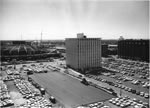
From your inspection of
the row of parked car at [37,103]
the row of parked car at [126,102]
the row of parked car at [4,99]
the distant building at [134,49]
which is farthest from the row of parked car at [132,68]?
the row of parked car at [4,99]

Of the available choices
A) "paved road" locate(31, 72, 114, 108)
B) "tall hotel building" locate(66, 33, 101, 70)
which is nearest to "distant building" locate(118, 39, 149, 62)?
"tall hotel building" locate(66, 33, 101, 70)

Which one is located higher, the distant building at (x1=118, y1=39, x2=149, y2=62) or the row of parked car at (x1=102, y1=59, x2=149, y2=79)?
the distant building at (x1=118, y1=39, x2=149, y2=62)

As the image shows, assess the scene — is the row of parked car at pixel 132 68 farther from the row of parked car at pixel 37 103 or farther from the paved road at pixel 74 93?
the row of parked car at pixel 37 103

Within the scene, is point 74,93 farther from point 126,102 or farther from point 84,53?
point 84,53

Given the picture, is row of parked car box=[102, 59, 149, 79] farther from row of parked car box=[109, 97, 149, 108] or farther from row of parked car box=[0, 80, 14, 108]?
row of parked car box=[0, 80, 14, 108]

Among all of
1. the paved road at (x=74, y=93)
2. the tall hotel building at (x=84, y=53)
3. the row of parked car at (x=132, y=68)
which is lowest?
the paved road at (x=74, y=93)

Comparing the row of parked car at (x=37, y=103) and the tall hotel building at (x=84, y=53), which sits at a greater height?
the tall hotel building at (x=84, y=53)

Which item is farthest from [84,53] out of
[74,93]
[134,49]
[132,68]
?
[134,49]
